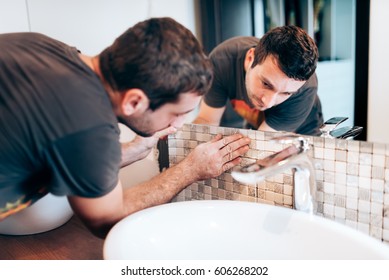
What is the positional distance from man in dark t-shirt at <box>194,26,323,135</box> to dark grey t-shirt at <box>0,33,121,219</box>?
32cm

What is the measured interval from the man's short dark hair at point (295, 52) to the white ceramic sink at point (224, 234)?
0.29 metres

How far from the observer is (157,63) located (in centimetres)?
72

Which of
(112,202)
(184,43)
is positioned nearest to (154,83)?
(184,43)

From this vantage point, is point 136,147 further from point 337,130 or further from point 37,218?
point 337,130

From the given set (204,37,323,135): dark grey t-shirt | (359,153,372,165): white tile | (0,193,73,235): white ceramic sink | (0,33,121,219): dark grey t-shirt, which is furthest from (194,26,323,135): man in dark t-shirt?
(0,193,73,235): white ceramic sink

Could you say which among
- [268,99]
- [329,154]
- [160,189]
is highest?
[268,99]

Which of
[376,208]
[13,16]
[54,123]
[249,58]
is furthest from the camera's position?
[13,16]

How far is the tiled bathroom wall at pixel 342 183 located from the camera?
0.78 metres

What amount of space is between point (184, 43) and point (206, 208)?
365 millimetres

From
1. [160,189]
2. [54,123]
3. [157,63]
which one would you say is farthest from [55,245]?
[157,63]

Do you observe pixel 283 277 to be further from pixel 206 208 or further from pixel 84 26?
pixel 84 26

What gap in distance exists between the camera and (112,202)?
31.3 inches

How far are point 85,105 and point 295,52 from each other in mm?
439

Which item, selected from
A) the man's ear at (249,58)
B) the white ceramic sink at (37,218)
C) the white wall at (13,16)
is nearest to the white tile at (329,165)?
the man's ear at (249,58)
